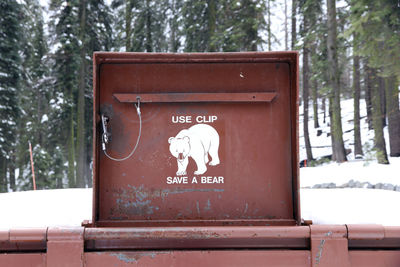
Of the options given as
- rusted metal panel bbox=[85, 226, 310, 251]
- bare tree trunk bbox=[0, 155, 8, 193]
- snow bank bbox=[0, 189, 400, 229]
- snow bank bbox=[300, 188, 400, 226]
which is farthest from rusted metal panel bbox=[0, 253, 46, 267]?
bare tree trunk bbox=[0, 155, 8, 193]

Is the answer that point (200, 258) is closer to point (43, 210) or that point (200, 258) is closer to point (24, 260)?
point (24, 260)

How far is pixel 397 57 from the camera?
1101 centimetres

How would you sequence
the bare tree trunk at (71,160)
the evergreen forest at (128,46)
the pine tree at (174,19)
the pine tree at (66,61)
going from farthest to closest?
the pine tree at (174,19) → the bare tree trunk at (71,160) → the pine tree at (66,61) → the evergreen forest at (128,46)

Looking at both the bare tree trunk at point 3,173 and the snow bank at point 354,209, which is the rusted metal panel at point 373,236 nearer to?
the snow bank at point 354,209

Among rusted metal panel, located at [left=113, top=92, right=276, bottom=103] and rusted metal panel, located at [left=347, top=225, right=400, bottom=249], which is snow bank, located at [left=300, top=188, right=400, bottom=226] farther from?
rusted metal panel, located at [left=113, top=92, right=276, bottom=103]

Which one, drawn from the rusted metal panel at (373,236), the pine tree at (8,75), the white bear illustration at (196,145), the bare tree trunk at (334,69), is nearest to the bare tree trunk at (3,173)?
the pine tree at (8,75)

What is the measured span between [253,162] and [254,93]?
645 mm

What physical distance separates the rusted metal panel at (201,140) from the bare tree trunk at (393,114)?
1342 cm

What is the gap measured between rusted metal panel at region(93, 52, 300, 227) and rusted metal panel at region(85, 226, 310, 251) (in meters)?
0.70

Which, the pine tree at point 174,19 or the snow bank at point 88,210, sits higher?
the pine tree at point 174,19

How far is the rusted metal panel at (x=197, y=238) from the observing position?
247 cm

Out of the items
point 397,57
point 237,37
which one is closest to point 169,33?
point 237,37

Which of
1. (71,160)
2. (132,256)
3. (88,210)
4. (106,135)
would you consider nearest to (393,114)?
(88,210)

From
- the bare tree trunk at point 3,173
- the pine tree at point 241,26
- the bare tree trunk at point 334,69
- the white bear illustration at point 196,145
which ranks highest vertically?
the pine tree at point 241,26
